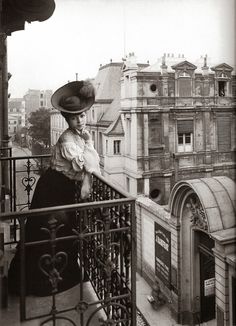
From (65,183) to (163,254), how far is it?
603 cm

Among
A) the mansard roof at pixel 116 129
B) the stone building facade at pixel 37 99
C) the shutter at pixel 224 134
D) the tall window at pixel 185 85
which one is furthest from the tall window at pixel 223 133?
the stone building facade at pixel 37 99

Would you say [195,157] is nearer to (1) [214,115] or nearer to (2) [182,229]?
(1) [214,115]

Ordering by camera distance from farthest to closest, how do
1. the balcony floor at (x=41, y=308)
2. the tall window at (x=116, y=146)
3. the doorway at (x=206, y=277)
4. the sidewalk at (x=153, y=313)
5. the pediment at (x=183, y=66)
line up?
the pediment at (x=183, y=66) < the tall window at (x=116, y=146) < the sidewalk at (x=153, y=313) < the doorway at (x=206, y=277) < the balcony floor at (x=41, y=308)

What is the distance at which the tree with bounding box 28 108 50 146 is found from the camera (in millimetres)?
3685

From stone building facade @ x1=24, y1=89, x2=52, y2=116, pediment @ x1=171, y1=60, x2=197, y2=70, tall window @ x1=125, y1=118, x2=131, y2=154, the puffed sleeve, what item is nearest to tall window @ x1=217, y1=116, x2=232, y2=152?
pediment @ x1=171, y1=60, x2=197, y2=70

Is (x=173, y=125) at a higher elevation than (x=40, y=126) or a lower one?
higher

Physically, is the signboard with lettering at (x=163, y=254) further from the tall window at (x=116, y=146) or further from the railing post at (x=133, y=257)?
the railing post at (x=133, y=257)

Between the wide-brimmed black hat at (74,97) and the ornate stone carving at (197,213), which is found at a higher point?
the wide-brimmed black hat at (74,97)

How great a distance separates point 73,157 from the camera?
74.3 inches

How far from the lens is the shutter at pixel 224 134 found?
10.3 meters

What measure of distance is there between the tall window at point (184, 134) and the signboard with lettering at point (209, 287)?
453 cm

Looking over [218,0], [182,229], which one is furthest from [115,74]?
[218,0]

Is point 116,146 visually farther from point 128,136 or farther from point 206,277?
point 206,277

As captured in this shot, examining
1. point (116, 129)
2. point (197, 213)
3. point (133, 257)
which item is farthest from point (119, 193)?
point (116, 129)
